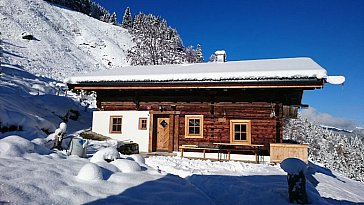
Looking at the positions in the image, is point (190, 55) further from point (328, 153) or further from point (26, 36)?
point (328, 153)

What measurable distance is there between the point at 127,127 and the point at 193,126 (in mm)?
3451

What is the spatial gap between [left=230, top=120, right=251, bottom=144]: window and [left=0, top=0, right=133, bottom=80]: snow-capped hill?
31.9m

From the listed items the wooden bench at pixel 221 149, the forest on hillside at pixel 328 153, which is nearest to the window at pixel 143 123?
the wooden bench at pixel 221 149

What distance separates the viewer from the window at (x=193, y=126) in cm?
1411

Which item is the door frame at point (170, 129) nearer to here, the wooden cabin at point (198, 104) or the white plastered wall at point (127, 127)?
the wooden cabin at point (198, 104)

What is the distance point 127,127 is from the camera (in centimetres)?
1475

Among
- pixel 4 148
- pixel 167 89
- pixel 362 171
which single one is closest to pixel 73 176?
pixel 4 148

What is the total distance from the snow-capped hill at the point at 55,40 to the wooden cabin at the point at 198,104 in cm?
2704

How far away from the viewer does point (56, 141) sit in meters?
10.2

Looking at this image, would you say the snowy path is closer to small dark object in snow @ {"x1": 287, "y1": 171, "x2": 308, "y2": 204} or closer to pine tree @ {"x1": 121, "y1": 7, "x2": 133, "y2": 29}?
small dark object in snow @ {"x1": 287, "y1": 171, "x2": 308, "y2": 204}

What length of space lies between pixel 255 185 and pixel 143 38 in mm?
28100

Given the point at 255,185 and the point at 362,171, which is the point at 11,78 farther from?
the point at 362,171

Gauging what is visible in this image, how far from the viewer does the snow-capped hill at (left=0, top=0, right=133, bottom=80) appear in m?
42.2

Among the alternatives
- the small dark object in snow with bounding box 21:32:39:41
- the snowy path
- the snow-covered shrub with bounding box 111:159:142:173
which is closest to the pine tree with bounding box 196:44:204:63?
the small dark object in snow with bounding box 21:32:39:41
